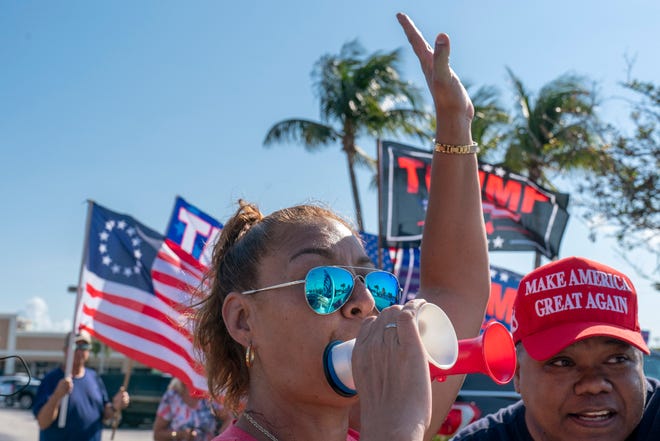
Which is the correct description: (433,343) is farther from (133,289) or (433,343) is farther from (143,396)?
(143,396)

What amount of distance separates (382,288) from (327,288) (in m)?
0.19

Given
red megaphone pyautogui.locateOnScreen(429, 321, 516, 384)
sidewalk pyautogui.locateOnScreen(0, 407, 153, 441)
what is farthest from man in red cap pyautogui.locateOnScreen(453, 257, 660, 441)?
A: sidewalk pyautogui.locateOnScreen(0, 407, 153, 441)

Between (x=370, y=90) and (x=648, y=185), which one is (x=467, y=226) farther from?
(x=370, y=90)

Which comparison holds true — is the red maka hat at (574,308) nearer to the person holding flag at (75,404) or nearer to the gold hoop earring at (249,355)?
the gold hoop earring at (249,355)

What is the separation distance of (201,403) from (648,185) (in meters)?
5.43

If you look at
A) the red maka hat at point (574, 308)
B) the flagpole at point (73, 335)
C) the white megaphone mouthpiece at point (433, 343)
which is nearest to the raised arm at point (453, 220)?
the red maka hat at point (574, 308)

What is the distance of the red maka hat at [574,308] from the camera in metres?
2.54

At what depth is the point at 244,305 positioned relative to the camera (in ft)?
6.47

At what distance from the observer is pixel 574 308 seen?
2592 mm

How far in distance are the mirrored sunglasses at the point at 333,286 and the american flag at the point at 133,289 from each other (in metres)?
5.91

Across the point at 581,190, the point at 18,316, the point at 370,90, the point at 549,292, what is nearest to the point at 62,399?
the point at 549,292

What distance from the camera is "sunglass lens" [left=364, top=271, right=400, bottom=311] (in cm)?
197

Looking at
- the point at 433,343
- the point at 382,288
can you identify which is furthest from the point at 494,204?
the point at 433,343

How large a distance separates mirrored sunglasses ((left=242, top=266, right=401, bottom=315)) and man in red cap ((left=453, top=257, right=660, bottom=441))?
0.82 meters
